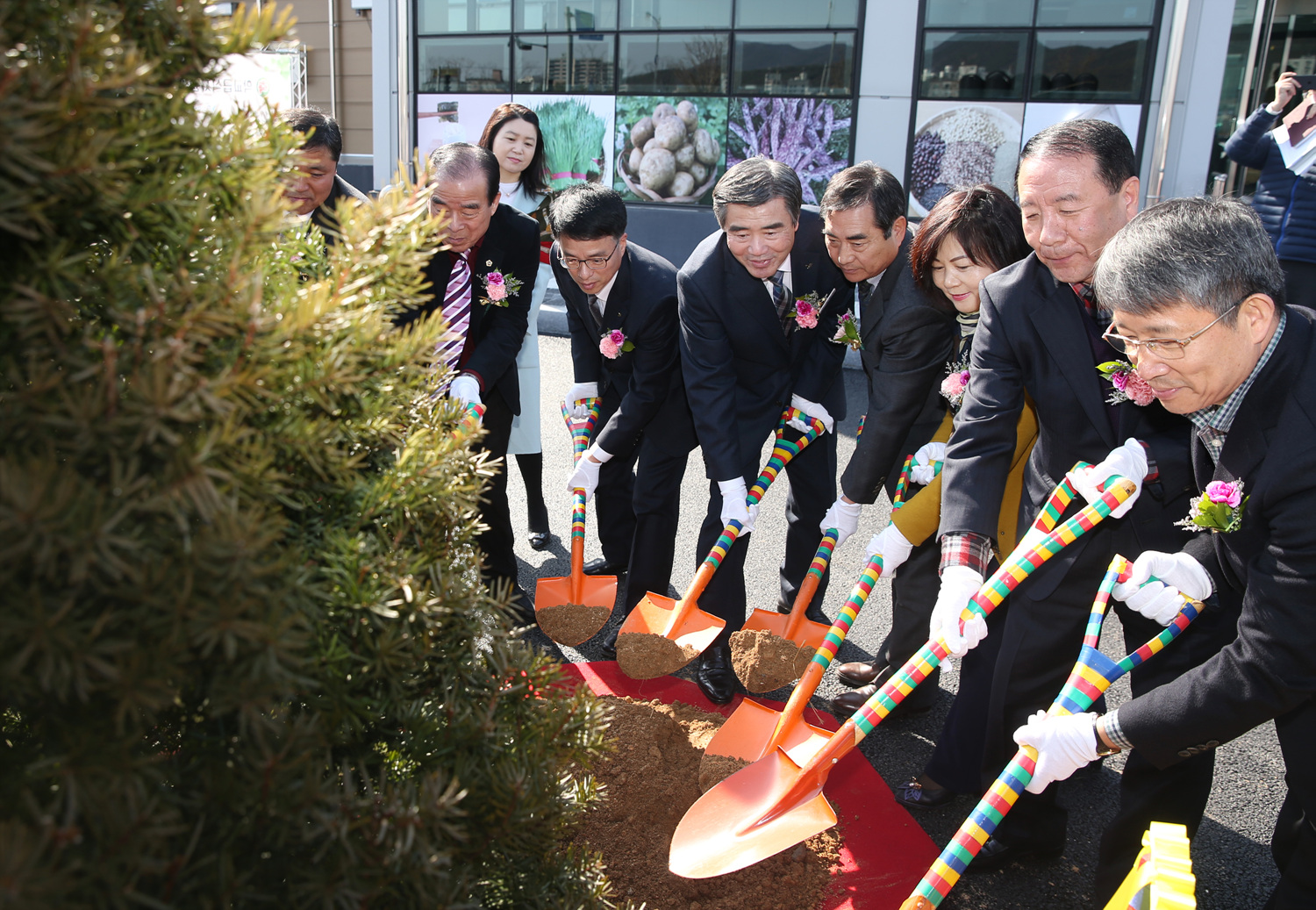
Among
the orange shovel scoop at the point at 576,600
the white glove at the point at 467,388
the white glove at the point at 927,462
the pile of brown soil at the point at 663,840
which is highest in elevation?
the white glove at the point at 467,388

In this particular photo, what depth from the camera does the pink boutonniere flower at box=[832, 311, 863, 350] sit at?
3.23m

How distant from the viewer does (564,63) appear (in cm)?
1045

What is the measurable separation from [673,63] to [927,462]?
27.4 feet

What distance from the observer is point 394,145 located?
11969mm

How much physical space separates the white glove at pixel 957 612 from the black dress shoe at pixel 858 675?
99 centimetres

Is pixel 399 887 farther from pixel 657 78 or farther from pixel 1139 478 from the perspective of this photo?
pixel 657 78

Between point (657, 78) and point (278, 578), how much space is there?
10214 mm

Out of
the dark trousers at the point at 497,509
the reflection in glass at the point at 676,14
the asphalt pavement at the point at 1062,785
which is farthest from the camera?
the reflection in glass at the point at 676,14

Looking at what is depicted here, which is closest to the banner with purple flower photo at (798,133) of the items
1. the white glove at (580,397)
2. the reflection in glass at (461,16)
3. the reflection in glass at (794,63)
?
the reflection in glass at (794,63)

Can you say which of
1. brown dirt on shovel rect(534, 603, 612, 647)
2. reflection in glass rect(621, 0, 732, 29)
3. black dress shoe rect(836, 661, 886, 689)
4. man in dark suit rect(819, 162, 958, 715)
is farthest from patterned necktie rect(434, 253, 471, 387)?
reflection in glass rect(621, 0, 732, 29)

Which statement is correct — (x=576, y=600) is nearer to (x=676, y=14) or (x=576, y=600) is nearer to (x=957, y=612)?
(x=957, y=612)

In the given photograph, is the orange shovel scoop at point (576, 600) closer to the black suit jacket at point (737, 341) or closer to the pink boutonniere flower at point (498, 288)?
the black suit jacket at point (737, 341)

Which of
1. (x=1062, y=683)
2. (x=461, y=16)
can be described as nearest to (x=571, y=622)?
(x=1062, y=683)

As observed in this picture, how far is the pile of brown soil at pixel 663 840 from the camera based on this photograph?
2.13 meters
